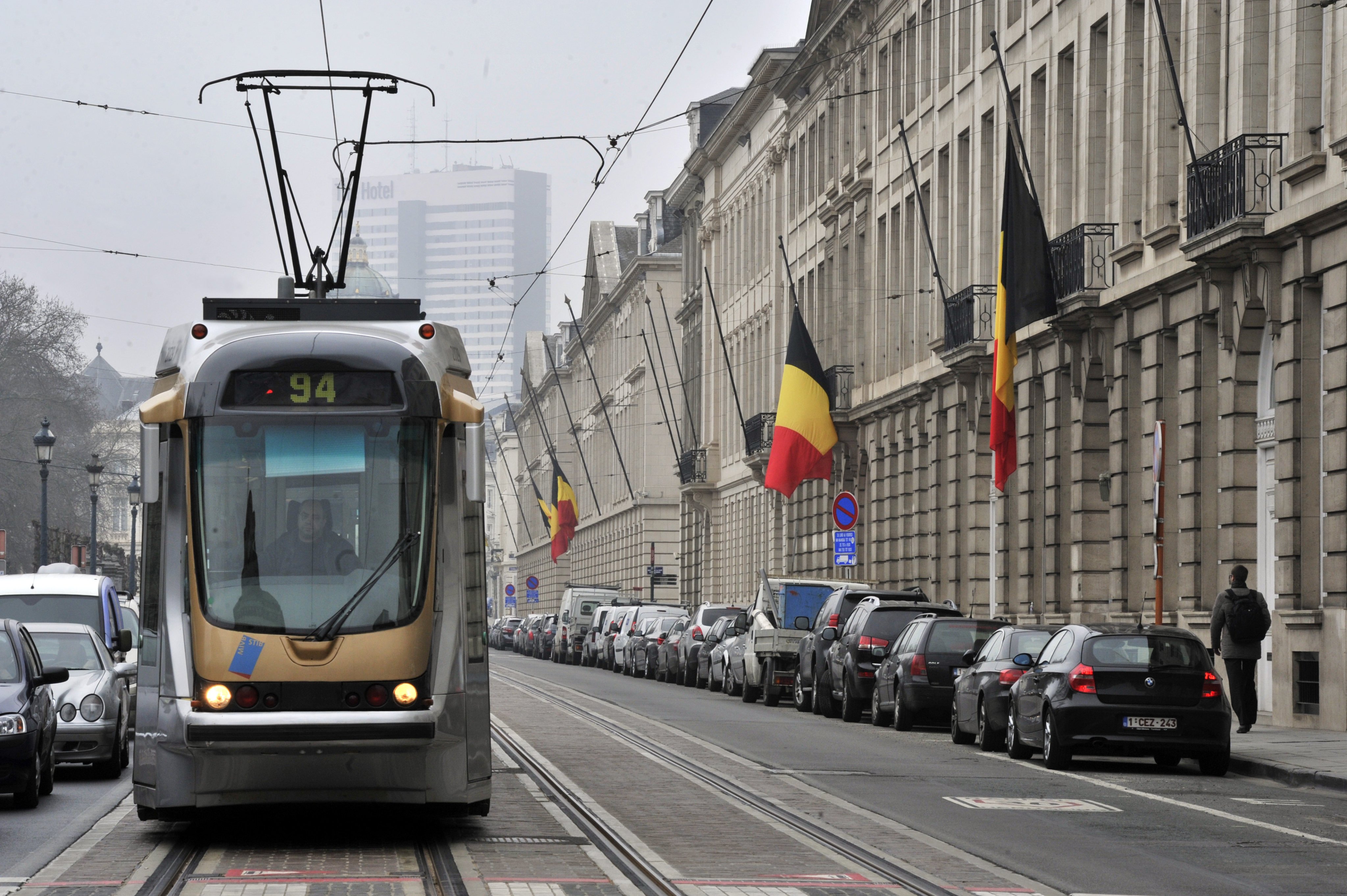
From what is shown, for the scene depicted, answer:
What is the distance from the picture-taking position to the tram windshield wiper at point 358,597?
1252 centimetres

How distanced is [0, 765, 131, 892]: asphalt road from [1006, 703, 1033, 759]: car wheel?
8.64 metres

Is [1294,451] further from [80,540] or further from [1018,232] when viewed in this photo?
[80,540]

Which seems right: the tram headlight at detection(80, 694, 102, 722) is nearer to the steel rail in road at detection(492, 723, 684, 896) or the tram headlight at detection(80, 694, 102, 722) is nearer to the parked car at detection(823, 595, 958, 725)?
the steel rail in road at detection(492, 723, 684, 896)

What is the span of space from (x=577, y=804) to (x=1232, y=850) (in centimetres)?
487

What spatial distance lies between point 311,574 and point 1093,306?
23.6 m

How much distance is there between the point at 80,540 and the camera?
→ 73.2 m

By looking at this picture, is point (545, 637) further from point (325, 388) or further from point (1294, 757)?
point (325, 388)

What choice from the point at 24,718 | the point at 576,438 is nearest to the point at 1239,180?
the point at 24,718

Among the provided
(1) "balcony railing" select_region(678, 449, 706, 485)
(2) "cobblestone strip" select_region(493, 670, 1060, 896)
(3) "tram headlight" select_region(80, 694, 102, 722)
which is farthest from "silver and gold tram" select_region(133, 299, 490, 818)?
(1) "balcony railing" select_region(678, 449, 706, 485)

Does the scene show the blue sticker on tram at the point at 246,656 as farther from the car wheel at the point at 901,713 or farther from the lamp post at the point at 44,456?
the lamp post at the point at 44,456

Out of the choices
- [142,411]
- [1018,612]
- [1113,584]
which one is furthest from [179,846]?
[1018,612]

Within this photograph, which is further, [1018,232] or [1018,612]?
[1018,612]

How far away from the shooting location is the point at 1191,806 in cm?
1675

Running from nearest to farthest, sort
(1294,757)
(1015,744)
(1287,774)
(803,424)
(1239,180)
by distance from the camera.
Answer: (1287,774) < (1294,757) < (1015,744) < (1239,180) < (803,424)
